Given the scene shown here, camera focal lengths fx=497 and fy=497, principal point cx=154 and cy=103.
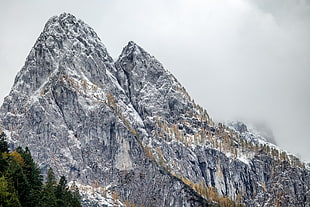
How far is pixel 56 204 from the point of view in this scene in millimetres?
101312

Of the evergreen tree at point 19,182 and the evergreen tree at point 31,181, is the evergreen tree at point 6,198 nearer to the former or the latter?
the evergreen tree at point 19,182

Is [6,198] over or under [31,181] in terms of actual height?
under

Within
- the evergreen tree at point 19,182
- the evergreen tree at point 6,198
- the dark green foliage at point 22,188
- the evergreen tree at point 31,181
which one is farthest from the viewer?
the evergreen tree at point 31,181

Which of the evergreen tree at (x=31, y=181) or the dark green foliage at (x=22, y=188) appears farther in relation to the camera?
the evergreen tree at (x=31, y=181)

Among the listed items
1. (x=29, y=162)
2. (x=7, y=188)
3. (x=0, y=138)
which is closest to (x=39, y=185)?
(x=29, y=162)

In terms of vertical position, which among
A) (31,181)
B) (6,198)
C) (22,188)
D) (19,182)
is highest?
(31,181)

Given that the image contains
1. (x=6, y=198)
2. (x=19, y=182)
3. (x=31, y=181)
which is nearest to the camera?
(x=6, y=198)

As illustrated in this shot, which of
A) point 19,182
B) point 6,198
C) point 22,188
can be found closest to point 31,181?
point 22,188

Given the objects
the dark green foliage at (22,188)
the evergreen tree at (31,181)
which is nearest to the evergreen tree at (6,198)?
the dark green foliage at (22,188)

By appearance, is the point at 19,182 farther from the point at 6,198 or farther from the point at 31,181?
the point at 6,198

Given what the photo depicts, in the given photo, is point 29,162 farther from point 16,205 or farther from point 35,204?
point 16,205

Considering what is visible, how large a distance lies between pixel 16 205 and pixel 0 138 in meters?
45.4

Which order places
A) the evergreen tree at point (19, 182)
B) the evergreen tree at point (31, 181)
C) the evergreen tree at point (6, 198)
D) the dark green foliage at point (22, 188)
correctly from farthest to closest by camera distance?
1. the evergreen tree at point (31, 181)
2. the evergreen tree at point (19, 182)
3. the dark green foliage at point (22, 188)
4. the evergreen tree at point (6, 198)

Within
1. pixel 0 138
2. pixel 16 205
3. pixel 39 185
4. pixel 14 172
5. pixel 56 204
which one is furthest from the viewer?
pixel 0 138
